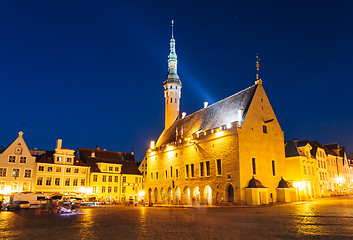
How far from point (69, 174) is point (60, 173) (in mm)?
1486

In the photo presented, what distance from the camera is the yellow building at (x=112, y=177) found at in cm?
5317

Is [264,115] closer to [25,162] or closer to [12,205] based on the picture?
[12,205]

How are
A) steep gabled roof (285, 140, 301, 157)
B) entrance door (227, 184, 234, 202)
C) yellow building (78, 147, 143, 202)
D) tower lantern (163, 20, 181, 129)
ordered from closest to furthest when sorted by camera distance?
1. entrance door (227, 184, 234, 202)
2. steep gabled roof (285, 140, 301, 157)
3. yellow building (78, 147, 143, 202)
4. tower lantern (163, 20, 181, 129)

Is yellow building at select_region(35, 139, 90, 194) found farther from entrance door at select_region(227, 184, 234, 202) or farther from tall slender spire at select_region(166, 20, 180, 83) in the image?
entrance door at select_region(227, 184, 234, 202)

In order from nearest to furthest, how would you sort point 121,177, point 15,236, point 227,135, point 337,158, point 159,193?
point 15,236 < point 227,135 < point 159,193 < point 121,177 < point 337,158

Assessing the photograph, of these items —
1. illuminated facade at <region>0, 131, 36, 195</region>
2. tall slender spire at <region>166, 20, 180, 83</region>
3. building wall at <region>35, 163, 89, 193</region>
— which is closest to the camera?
illuminated facade at <region>0, 131, 36, 195</region>

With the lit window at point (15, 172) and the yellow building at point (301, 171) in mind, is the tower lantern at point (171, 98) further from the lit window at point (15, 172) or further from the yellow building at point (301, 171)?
the lit window at point (15, 172)

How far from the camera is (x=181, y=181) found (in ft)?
146

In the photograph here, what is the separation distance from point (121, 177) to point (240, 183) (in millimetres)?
28919

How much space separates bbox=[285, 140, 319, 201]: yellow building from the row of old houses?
28.4m

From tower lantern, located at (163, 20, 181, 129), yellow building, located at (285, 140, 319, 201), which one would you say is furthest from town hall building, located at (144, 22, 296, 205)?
tower lantern, located at (163, 20, 181, 129)

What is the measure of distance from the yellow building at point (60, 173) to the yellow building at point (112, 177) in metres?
1.97

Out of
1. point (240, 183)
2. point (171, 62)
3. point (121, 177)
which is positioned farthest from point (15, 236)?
point (171, 62)

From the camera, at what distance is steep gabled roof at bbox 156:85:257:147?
39.2 m
